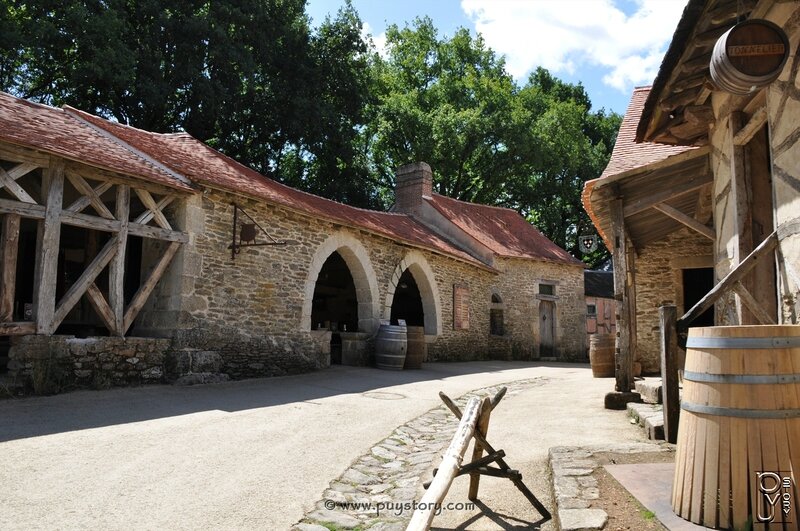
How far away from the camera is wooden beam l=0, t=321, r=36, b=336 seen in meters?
6.61

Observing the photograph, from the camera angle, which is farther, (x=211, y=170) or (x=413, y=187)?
(x=413, y=187)

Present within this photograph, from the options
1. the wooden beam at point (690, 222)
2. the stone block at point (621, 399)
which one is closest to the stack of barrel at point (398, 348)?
the stone block at point (621, 399)

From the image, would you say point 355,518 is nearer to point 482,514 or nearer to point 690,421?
point 482,514

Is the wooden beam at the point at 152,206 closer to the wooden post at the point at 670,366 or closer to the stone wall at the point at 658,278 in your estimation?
the wooden post at the point at 670,366

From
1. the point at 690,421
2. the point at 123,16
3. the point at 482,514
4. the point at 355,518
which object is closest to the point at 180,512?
the point at 355,518

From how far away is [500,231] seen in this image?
2017 cm

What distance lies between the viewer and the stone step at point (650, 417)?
4.81m

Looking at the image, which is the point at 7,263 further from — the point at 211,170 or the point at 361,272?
the point at 361,272

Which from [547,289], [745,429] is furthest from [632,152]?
[547,289]

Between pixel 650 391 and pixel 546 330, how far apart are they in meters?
12.7

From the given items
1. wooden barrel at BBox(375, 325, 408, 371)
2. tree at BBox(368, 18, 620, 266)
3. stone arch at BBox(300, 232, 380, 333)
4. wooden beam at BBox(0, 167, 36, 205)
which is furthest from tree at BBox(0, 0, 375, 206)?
wooden barrel at BBox(375, 325, 408, 371)

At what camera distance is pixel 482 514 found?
3.66 meters

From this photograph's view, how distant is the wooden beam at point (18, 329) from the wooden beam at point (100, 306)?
790mm

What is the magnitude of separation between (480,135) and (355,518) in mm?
21348
